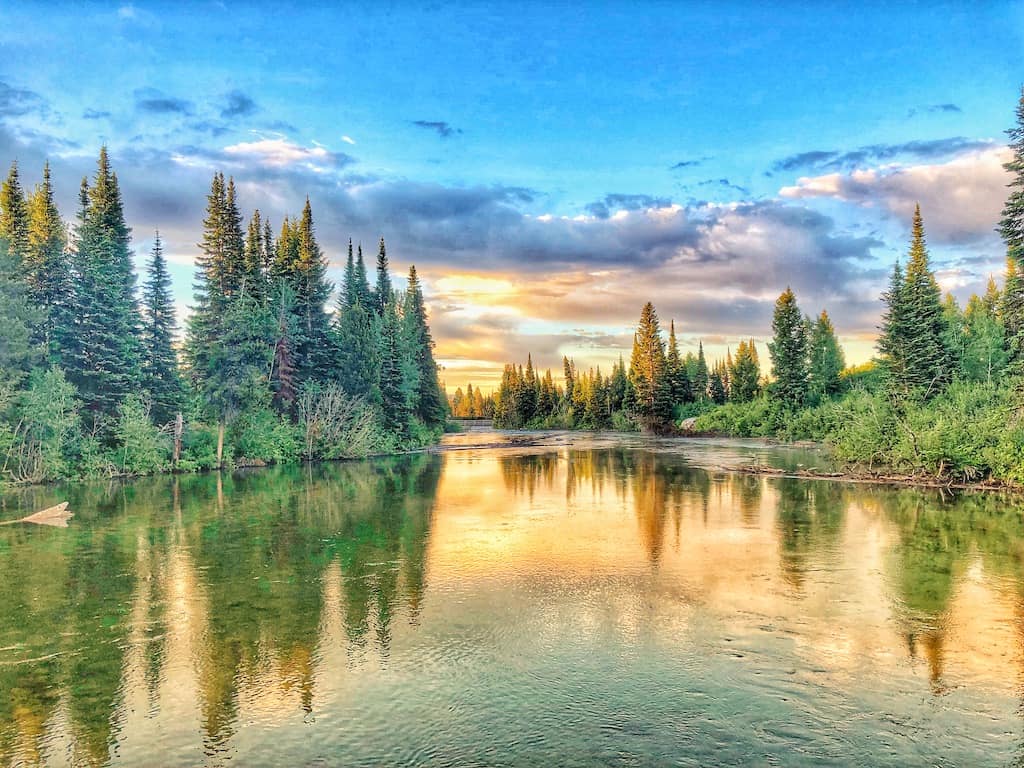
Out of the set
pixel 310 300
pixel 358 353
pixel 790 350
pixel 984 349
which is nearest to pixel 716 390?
pixel 790 350

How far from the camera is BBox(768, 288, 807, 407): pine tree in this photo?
67000 mm

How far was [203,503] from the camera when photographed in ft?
83.8

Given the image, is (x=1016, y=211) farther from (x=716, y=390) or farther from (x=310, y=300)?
(x=716, y=390)

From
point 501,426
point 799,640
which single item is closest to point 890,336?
point 799,640

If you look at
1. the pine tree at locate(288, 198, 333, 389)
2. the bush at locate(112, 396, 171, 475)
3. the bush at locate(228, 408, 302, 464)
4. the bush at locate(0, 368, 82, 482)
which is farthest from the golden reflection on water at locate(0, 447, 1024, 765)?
the pine tree at locate(288, 198, 333, 389)

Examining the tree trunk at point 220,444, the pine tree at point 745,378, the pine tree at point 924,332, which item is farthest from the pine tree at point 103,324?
the pine tree at point 745,378

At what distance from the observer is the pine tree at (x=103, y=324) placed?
3669 centimetres

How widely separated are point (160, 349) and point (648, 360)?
6218 centimetres

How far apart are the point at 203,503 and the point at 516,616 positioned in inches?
748

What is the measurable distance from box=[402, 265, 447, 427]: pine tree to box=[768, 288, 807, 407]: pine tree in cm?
3626

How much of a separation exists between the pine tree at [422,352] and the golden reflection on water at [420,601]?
142 feet

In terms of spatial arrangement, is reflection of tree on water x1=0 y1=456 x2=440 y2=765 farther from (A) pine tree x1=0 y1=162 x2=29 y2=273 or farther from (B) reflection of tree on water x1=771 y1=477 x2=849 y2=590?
(A) pine tree x1=0 y1=162 x2=29 y2=273

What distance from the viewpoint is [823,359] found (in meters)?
70.8

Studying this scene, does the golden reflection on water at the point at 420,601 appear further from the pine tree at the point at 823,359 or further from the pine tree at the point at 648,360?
the pine tree at the point at 648,360
